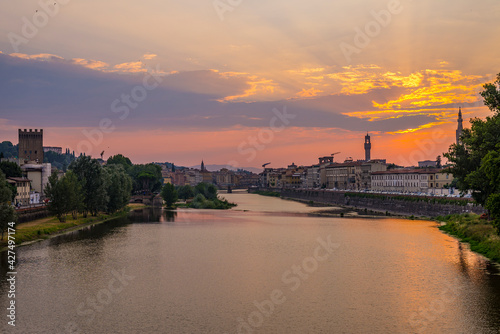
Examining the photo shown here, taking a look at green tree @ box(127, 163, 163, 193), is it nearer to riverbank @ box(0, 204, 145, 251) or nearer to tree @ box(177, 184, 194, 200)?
tree @ box(177, 184, 194, 200)

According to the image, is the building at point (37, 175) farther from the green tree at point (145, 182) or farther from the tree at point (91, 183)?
the green tree at point (145, 182)

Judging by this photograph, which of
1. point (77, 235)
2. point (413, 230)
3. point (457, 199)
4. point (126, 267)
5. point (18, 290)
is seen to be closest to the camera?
point (18, 290)

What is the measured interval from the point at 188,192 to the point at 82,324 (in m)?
134

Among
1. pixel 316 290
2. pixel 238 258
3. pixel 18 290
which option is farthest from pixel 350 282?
pixel 18 290

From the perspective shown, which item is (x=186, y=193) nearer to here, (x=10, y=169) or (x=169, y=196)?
(x=169, y=196)

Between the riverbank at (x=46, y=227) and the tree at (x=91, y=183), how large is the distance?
232 cm

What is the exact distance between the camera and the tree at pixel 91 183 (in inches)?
3300

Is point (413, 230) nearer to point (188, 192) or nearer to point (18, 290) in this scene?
point (18, 290)

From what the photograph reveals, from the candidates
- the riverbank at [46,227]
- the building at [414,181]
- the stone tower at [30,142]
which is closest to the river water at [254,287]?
the riverbank at [46,227]

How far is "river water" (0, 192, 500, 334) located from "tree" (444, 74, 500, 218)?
297 inches

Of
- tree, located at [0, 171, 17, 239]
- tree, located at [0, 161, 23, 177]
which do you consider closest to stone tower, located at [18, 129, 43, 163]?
tree, located at [0, 161, 23, 177]

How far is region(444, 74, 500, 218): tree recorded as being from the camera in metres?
42.6

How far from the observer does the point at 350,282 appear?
3425 centimetres

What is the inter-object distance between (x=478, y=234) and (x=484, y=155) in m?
8.94
